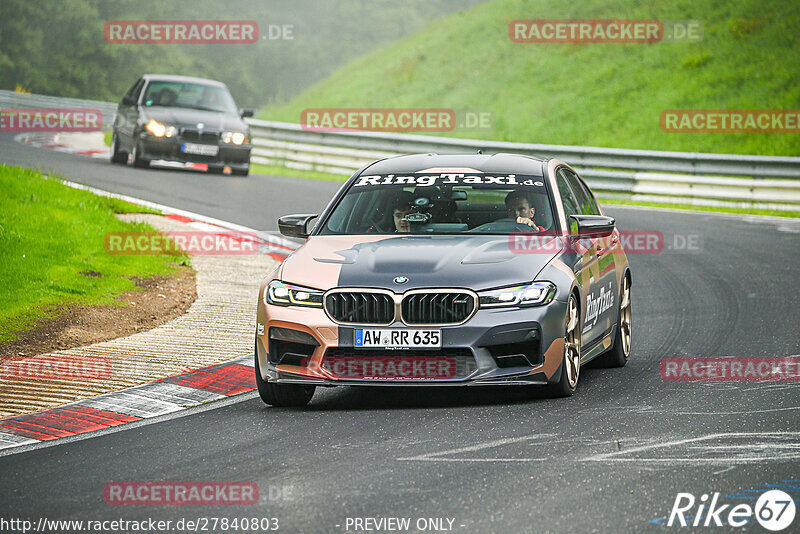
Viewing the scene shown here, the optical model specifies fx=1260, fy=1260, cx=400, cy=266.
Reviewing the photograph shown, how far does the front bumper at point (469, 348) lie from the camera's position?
7.68 meters

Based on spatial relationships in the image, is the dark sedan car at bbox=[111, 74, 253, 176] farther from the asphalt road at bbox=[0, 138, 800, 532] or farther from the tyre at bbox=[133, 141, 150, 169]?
the asphalt road at bbox=[0, 138, 800, 532]

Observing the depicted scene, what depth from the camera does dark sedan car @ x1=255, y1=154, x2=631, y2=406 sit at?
7.70 meters

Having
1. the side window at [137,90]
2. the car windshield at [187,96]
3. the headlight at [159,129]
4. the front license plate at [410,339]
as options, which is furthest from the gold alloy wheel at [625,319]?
the side window at [137,90]

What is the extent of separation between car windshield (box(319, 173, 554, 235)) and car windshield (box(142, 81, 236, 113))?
15993 mm

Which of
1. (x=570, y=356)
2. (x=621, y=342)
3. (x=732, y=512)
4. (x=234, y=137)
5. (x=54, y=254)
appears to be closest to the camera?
(x=732, y=512)

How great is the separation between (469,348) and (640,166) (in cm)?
1736

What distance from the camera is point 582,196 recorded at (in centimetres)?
1017

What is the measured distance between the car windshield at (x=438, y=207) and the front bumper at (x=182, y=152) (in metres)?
15.0

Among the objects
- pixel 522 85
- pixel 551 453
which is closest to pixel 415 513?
pixel 551 453

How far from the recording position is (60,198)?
16.4 m

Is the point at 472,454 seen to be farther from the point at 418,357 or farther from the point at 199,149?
the point at 199,149

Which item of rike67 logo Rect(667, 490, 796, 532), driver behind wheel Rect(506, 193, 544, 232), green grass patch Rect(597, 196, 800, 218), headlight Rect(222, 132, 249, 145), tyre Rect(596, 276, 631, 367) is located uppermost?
driver behind wheel Rect(506, 193, 544, 232)

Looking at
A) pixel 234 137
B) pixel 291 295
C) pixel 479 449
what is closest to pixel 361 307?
pixel 291 295

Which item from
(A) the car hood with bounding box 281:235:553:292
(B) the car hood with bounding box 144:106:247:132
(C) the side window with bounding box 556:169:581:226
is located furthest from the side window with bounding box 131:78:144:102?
(A) the car hood with bounding box 281:235:553:292
